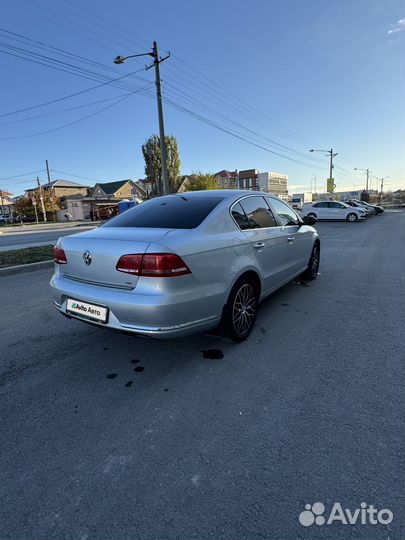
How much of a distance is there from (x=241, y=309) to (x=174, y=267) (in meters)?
1.18

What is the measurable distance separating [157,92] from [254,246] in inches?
576

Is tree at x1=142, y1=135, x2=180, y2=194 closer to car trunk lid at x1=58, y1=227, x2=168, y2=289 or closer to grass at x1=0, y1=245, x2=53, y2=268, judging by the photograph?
grass at x1=0, y1=245, x2=53, y2=268

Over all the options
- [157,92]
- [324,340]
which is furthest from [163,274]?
[157,92]

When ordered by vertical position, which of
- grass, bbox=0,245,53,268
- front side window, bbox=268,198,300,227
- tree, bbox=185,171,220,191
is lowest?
grass, bbox=0,245,53,268

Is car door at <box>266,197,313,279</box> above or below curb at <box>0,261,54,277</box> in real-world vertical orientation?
above

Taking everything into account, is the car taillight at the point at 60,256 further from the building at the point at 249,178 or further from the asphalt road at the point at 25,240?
the building at the point at 249,178

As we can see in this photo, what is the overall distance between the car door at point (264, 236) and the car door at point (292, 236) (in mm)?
131

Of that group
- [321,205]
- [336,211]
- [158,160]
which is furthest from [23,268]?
[158,160]

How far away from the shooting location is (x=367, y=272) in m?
6.88

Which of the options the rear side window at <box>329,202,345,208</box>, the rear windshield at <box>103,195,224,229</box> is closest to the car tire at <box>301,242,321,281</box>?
the rear windshield at <box>103,195,224,229</box>

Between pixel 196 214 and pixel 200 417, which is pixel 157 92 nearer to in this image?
pixel 196 214

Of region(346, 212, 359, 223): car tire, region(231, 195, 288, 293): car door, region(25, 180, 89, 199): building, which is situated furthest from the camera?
region(25, 180, 89, 199): building

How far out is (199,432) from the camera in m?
2.21

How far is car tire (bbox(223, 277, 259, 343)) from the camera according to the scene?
325 cm
